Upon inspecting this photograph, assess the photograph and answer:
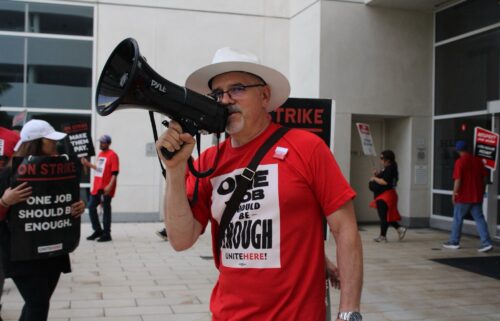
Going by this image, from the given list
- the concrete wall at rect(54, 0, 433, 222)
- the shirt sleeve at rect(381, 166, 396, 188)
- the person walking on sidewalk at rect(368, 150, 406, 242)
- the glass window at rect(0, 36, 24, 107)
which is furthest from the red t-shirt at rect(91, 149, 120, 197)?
Answer: the shirt sleeve at rect(381, 166, 396, 188)

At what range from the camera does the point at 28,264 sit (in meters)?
3.51

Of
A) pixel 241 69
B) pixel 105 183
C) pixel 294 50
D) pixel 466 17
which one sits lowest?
pixel 105 183

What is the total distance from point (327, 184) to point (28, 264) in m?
2.35

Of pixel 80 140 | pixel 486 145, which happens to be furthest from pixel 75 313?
pixel 486 145

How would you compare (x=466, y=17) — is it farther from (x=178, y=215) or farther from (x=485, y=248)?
(x=178, y=215)

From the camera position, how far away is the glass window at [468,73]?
10.7 meters

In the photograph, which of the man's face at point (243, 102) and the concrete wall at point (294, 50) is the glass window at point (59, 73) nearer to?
the concrete wall at point (294, 50)

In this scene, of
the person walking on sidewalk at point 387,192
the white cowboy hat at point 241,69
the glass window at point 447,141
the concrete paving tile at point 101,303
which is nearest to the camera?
the white cowboy hat at point 241,69

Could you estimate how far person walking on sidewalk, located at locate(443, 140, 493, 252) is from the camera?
915cm

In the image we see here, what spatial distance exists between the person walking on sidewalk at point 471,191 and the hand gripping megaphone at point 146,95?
8.10 m

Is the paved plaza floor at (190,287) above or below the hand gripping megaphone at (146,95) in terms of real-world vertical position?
below

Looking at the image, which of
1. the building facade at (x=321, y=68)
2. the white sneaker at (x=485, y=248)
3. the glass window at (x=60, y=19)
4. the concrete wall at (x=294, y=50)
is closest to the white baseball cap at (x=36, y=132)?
the white sneaker at (x=485, y=248)

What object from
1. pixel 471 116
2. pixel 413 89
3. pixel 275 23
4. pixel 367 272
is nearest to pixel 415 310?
pixel 367 272

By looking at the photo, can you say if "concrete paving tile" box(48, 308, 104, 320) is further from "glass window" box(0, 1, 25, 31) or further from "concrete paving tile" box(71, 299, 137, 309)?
"glass window" box(0, 1, 25, 31)
